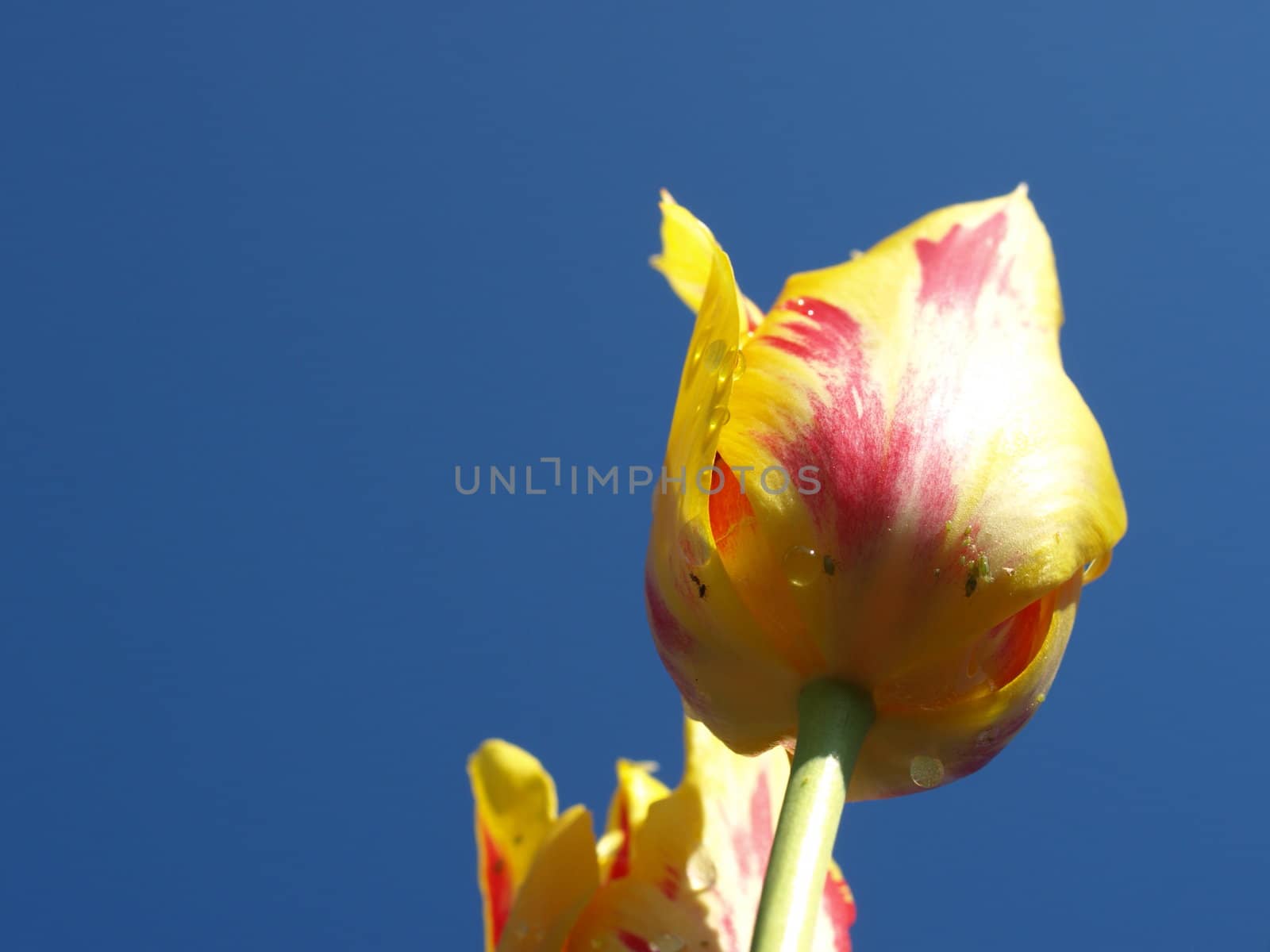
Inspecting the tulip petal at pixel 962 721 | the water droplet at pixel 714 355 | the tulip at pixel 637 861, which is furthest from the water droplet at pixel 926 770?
the water droplet at pixel 714 355

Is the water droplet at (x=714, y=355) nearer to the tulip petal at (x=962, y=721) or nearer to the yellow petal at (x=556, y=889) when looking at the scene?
the tulip petal at (x=962, y=721)

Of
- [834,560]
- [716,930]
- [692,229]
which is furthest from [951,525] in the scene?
[716,930]

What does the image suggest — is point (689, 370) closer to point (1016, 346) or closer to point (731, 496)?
point (731, 496)

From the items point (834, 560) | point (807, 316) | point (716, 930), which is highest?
point (807, 316)

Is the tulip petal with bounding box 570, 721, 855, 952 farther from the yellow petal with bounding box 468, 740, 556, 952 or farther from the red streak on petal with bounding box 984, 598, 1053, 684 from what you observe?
the red streak on petal with bounding box 984, 598, 1053, 684

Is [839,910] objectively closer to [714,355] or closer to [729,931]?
[729,931]

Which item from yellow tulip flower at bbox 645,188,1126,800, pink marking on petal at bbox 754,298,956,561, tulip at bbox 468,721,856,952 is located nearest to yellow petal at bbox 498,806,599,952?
tulip at bbox 468,721,856,952

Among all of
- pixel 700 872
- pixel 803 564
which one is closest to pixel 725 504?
pixel 803 564
